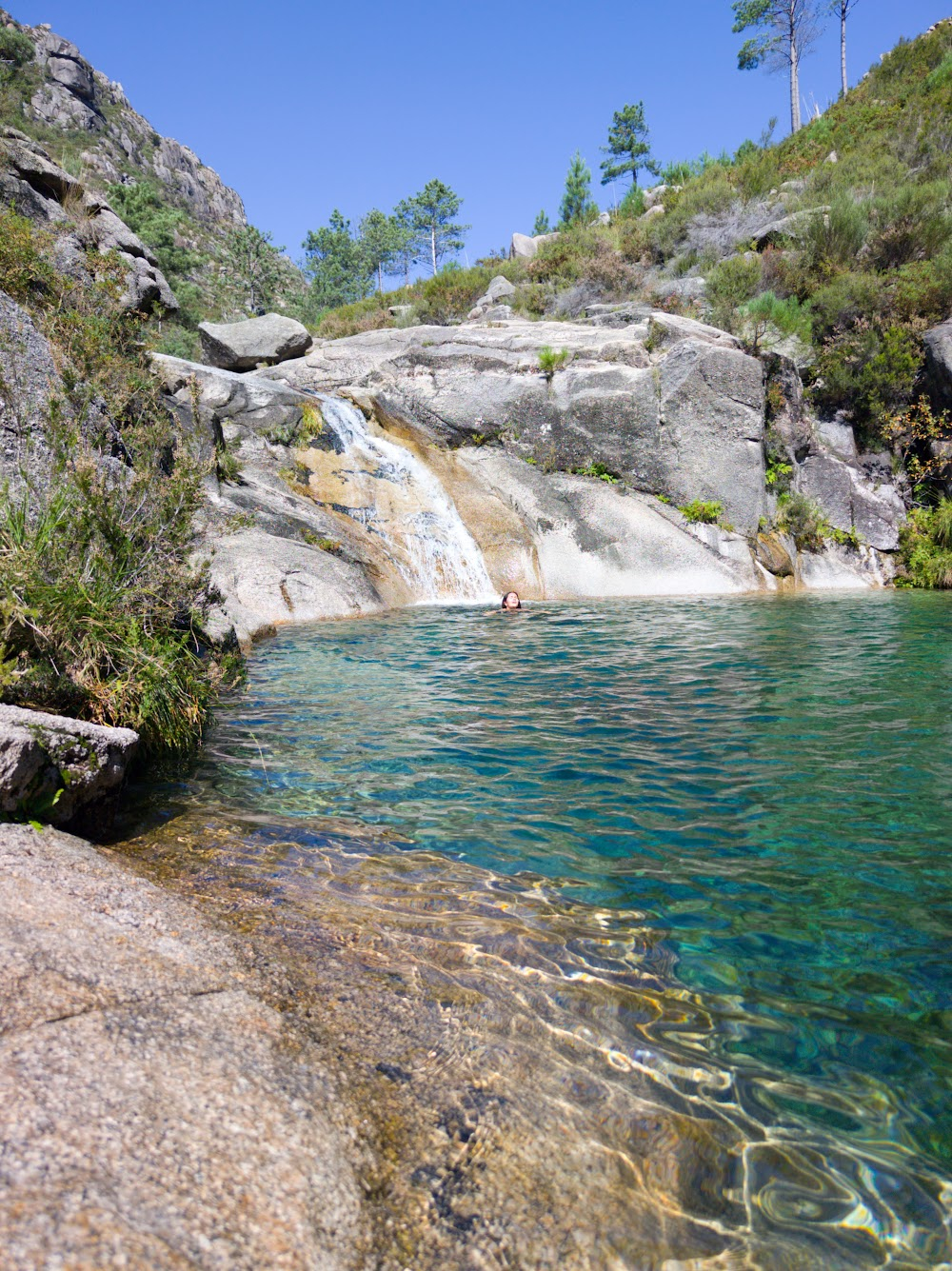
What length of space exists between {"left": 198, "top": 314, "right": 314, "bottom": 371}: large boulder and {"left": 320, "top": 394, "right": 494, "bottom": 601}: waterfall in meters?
4.50

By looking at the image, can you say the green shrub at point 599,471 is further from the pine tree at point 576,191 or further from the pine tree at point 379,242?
the pine tree at point 379,242

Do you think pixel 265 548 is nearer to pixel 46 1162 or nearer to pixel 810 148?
pixel 46 1162

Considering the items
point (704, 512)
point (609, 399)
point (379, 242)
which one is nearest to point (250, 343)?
point (609, 399)

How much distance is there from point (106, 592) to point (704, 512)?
1515cm

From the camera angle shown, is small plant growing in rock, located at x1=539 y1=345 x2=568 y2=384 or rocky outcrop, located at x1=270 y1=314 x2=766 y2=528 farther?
small plant growing in rock, located at x1=539 y1=345 x2=568 y2=384

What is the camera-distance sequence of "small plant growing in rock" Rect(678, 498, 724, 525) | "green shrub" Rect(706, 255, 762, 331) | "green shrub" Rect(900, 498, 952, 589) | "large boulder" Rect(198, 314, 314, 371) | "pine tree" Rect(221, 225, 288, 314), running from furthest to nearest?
1. "pine tree" Rect(221, 225, 288, 314)
2. "large boulder" Rect(198, 314, 314, 371)
3. "green shrub" Rect(706, 255, 762, 331)
4. "small plant growing in rock" Rect(678, 498, 724, 525)
5. "green shrub" Rect(900, 498, 952, 589)

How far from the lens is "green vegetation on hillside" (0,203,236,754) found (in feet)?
14.1

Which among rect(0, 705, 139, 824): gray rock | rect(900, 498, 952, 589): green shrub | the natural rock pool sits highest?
rect(900, 498, 952, 589): green shrub

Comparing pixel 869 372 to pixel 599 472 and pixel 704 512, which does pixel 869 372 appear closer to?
pixel 704 512

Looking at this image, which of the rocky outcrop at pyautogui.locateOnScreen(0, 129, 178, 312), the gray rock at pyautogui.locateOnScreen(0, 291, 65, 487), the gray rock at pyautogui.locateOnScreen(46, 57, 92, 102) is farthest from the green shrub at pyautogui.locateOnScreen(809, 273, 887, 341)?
the gray rock at pyautogui.locateOnScreen(46, 57, 92, 102)

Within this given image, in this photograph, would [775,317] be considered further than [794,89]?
No

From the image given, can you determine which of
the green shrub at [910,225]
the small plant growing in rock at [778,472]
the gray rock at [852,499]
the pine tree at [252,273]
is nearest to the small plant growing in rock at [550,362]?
the small plant growing in rock at [778,472]

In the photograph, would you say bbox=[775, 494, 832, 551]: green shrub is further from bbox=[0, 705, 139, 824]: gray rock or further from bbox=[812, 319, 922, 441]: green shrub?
bbox=[0, 705, 139, 824]: gray rock

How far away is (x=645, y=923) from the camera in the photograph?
3326 mm
